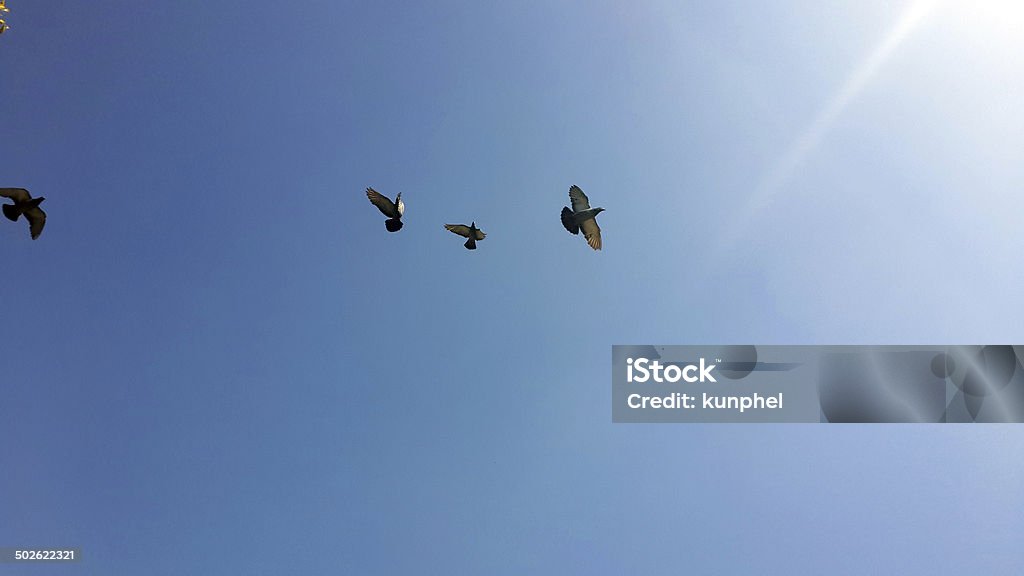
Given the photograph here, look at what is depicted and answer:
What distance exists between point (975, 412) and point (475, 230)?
28.4ft

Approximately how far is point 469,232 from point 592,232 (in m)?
1.70

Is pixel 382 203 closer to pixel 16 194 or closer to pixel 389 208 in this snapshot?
pixel 389 208

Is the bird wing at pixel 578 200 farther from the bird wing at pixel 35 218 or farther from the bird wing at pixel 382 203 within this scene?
the bird wing at pixel 35 218

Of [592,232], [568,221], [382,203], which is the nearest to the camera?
[382,203]

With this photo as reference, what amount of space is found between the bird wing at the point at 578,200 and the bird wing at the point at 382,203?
7.87ft

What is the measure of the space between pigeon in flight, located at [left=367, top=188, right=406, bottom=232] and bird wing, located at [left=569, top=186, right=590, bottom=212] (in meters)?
2.31

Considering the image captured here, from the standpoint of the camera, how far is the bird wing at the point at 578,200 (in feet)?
34.4

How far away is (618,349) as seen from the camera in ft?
42.3

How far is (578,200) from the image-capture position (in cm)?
1055

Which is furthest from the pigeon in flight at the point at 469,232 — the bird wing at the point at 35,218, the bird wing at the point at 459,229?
the bird wing at the point at 35,218

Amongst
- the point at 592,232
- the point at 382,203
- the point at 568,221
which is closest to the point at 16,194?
the point at 382,203

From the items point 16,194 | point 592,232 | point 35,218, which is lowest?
point 35,218

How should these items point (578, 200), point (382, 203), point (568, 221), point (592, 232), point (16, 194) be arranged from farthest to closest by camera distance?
point (592, 232) < point (578, 200) < point (568, 221) < point (382, 203) < point (16, 194)

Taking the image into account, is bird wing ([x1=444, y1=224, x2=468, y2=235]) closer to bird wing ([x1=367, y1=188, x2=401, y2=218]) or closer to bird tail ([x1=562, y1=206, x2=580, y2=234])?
bird wing ([x1=367, y1=188, x2=401, y2=218])
